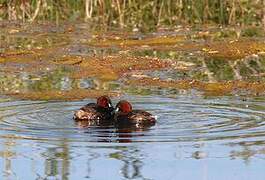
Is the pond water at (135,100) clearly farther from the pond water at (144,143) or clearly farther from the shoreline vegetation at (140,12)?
the shoreline vegetation at (140,12)

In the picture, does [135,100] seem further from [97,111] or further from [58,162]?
[58,162]

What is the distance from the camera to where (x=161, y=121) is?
1185 cm

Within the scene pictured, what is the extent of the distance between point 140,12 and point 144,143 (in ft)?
43.0

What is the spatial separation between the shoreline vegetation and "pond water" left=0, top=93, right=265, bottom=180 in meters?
9.26

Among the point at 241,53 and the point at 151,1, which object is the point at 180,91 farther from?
the point at 151,1

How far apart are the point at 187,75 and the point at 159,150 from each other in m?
5.80

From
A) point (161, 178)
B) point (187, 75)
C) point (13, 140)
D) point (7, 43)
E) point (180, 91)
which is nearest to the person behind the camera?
point (161, 178)

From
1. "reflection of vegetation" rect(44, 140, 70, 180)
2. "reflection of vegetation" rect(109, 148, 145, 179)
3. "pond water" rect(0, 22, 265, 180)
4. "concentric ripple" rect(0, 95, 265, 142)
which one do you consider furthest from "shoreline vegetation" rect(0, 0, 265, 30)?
"reflection of vegetation" rect(109, 148, 145, 179)

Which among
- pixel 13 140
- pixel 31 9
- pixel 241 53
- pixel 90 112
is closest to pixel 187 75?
pixel 241 53

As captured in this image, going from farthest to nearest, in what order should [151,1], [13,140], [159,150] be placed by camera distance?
[151,1], [13,140], [159,150]

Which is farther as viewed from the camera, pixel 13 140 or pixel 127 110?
pixel 127 110

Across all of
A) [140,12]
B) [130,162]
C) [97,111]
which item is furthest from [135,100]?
[140,12]

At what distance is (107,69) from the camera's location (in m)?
16.6

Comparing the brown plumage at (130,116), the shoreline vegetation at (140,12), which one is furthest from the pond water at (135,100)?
the shoreline vegetation at (140,12)
